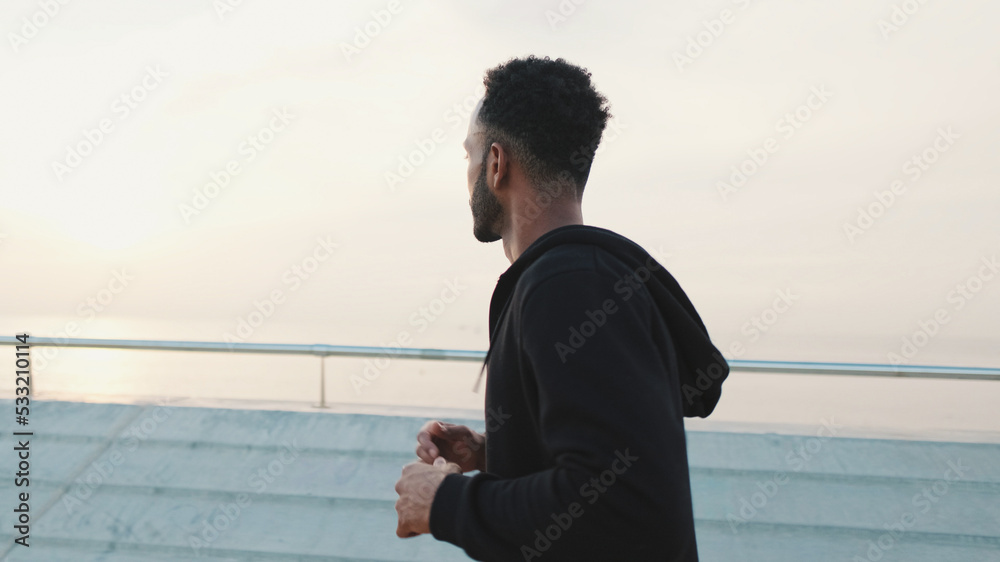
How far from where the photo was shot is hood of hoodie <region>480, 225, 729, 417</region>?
4.39 feet

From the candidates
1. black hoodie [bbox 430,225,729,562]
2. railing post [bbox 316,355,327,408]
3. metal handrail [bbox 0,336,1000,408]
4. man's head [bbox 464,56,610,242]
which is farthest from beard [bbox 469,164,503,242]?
railing post [bbox 316,355,327,408]

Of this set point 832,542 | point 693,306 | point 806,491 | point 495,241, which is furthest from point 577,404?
point 806,491

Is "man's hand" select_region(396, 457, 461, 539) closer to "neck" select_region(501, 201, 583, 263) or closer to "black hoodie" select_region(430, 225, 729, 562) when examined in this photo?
"black hoodie" select_region(430, 225, 729, 562)

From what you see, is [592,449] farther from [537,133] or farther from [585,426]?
[537,133]

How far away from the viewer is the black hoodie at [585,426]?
3.72ft

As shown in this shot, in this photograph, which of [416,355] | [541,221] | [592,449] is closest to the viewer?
[592,449]

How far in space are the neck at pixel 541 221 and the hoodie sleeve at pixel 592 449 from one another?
29cm

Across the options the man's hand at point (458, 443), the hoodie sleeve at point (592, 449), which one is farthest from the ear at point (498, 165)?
the man's hand at point (458, 443)

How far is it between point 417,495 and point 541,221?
0.55m

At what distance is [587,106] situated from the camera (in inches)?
61.2

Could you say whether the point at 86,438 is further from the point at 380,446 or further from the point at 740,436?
the point at 740,436

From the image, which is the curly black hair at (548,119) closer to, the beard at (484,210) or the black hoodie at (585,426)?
the beard at (484,210)

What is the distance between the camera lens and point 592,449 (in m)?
1.12

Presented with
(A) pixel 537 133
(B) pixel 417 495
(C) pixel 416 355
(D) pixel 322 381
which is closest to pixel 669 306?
(A) pixel 537 133
